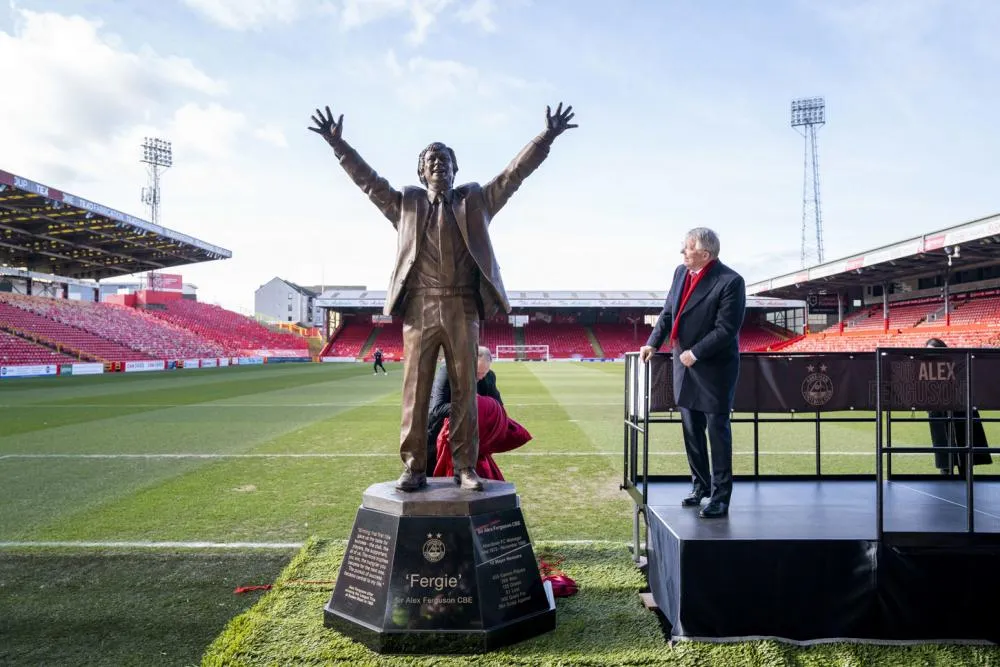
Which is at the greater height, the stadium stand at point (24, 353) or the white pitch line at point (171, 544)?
the stadium stand at point (24, 353)

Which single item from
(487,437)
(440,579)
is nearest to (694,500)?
(487,437)

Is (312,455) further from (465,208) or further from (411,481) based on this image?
(465,208)

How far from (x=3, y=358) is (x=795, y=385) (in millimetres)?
33770

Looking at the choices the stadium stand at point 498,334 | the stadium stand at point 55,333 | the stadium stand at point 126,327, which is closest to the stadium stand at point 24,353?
the stadium stand at point 55,333

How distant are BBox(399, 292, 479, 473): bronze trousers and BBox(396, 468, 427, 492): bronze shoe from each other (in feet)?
0.09

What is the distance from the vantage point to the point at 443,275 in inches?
138

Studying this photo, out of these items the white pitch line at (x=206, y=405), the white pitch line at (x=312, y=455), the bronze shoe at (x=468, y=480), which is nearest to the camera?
the bronze shoe at (x=468, y=480)

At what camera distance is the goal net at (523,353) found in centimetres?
5335

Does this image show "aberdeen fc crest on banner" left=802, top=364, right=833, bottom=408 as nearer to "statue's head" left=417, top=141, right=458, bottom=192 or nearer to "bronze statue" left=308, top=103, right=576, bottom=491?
"bronze statue" left=308, top=103, right=576, bottom=491

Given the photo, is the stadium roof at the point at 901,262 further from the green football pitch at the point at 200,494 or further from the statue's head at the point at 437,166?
the statue's head at the point at 437,166

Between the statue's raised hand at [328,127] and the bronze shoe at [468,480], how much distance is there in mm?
2035

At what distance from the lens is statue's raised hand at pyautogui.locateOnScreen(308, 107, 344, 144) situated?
136 inches

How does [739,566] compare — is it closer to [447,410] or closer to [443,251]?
[447,410]

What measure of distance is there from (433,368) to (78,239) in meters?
40.6
